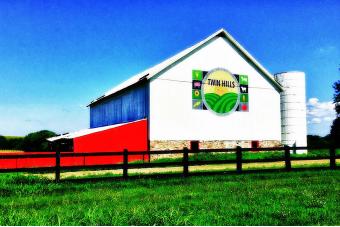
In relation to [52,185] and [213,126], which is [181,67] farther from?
[52,185]

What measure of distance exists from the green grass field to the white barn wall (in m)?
15.3

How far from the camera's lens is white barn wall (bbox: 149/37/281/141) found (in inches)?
1054

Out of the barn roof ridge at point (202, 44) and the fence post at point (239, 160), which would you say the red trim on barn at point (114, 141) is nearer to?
the barn roof ridge at point (202, 44)

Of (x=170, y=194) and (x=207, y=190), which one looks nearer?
(x=170, y=194)

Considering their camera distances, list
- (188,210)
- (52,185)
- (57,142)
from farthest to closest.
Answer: (57,142), (52,185), (188,210)

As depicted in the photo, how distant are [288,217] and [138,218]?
2353mm

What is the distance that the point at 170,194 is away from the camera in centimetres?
886

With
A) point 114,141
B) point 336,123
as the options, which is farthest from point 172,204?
point 336,123

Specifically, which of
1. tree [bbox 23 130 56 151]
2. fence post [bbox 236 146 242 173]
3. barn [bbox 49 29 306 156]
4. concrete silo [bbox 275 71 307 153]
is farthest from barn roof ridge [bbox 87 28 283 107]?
tree [bbox 23 130 56 151]

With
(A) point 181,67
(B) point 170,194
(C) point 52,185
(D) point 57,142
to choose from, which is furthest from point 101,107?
(B) point 170,194

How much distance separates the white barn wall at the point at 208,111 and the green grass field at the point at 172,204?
15.3 metres

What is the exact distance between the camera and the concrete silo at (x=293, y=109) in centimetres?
3288

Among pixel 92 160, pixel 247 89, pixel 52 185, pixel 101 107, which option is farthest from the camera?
pixel 101 107

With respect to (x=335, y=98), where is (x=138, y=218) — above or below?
below
